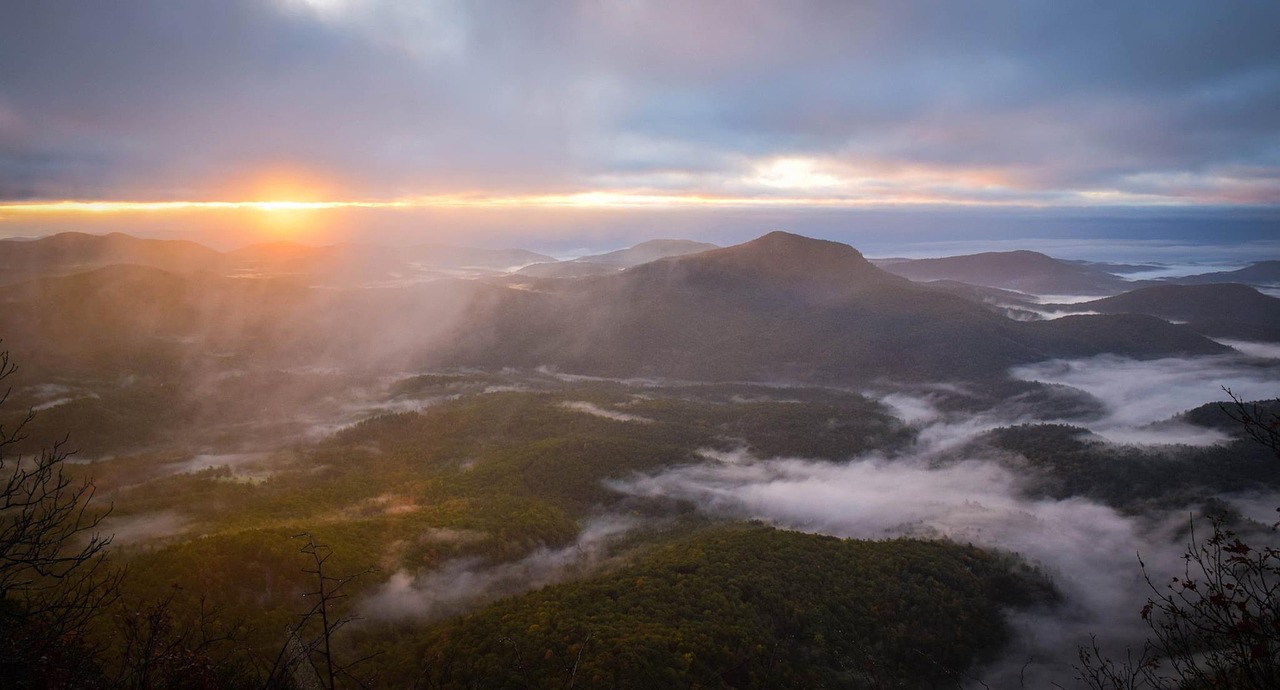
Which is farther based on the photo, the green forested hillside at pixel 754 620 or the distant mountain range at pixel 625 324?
the distant mountain range at pixel 625 324

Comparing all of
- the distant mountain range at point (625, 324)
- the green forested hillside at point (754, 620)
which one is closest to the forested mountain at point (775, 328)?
the distant mountain range at point (625, 324)

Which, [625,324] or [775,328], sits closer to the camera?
[775,328]

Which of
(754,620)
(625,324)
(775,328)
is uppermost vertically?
(625,324)

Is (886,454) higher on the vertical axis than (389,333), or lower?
lower

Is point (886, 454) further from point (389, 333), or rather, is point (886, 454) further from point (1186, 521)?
point (389, 333)

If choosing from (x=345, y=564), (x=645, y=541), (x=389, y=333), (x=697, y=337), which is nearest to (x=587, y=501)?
(x=645, y=541)

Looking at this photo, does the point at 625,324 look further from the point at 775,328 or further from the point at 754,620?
the point at 754,620

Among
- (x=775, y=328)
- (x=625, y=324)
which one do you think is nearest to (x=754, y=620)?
(x=775, y=328)

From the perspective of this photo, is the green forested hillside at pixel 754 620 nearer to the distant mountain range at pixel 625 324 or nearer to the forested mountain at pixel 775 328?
the forested mountain at pixel 775 328
